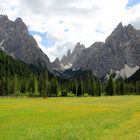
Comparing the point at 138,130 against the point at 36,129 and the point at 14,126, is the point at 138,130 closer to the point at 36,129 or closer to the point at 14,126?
the point at 36,129

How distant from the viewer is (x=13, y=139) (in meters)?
32.0

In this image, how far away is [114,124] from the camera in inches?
1724

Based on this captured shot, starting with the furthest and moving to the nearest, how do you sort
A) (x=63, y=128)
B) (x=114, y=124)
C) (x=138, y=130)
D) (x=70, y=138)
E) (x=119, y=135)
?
1. (x=114, y=124)
2. (x=63, y=128)
3. (x=138, y=130)
4. (x=119, y=135)
5. (x=70, y=138)

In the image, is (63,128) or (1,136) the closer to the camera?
(1,136)

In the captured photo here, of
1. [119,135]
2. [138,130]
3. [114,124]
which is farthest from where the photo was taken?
[114,124]

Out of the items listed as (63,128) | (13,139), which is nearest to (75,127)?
(63,128)

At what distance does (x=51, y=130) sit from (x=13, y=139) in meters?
6.54

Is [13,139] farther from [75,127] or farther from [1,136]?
[75,127]

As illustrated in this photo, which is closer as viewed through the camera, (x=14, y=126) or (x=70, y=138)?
(x=70, y=138)

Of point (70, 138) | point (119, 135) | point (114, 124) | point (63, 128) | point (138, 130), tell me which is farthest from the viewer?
point (114, 124)

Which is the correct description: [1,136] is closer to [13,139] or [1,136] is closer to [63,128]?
[13,139]

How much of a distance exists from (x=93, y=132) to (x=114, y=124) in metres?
8.32

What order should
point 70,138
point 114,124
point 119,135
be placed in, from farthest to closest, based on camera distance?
1. point 114,124
2. point 119,135
3. point 70,138

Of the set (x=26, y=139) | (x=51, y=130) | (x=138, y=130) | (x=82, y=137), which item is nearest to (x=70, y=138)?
(x=82, y=137)
